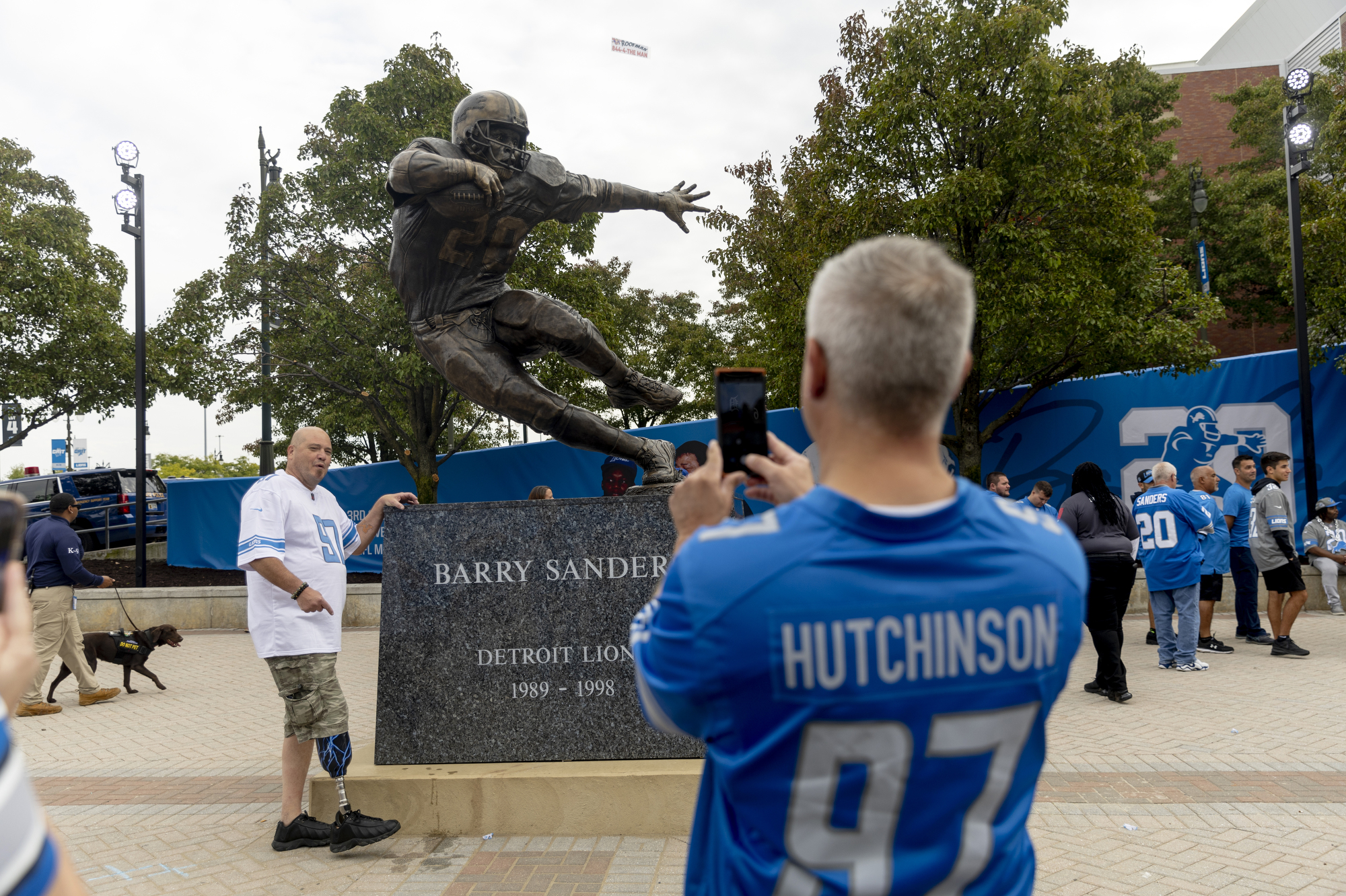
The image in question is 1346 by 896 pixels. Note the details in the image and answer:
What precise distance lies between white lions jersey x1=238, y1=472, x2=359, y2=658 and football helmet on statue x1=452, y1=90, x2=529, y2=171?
86.9 inches

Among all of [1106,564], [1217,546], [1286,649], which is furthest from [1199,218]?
[1106,564]

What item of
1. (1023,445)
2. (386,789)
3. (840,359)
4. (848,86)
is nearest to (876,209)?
(848,86)

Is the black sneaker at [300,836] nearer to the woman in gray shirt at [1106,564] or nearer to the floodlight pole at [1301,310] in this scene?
the woman in gray shirt at [1106,564]

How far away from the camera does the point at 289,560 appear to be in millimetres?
4332

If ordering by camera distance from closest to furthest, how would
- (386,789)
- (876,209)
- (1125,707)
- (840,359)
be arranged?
(840,359) → (386,789) → (1125,707) → (876,209)

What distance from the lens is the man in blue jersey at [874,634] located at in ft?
3.97

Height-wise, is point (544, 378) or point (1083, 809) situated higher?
point (544, 378)

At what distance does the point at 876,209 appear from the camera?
13.4 m

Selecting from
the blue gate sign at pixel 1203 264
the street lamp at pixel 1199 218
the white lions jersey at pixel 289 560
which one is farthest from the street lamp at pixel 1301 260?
the white lions jersey at pixel 289 560

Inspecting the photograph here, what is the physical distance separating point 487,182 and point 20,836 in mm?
4302

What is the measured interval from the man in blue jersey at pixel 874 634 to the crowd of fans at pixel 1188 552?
19.1 ft

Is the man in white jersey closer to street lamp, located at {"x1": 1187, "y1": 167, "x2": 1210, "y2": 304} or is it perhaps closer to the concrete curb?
the concrete curb

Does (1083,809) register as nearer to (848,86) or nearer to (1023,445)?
(1023,445)

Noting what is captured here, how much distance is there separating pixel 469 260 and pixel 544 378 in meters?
10.5
